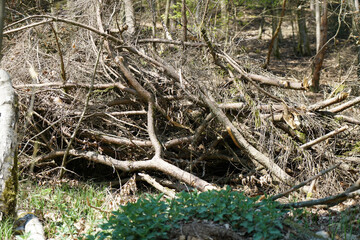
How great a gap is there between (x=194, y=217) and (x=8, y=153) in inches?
88.4

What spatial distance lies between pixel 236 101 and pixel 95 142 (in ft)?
8.11

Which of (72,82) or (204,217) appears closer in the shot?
(204,217)

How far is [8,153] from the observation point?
4.06m

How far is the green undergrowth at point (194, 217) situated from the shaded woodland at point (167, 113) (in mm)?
1861

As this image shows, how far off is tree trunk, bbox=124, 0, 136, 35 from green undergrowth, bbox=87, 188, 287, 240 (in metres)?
4.57

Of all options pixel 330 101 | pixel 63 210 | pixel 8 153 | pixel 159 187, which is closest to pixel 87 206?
pixel 63 210

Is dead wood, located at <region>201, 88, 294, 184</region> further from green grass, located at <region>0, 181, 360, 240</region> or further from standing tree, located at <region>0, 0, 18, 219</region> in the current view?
standing tree, located at <region>0, 0, 18, 219</region>

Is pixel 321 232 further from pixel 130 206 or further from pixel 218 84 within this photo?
pixel 218 84

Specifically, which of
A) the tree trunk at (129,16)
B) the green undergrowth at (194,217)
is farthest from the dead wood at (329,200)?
the tree trunk at (129,16)

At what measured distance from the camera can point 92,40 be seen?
658 cm

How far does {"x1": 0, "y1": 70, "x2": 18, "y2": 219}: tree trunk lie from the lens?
4.00 meters

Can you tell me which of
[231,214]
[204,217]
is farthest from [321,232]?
[204,217]

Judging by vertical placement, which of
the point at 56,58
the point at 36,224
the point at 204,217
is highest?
the point at 56,58

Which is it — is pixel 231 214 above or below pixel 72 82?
below
